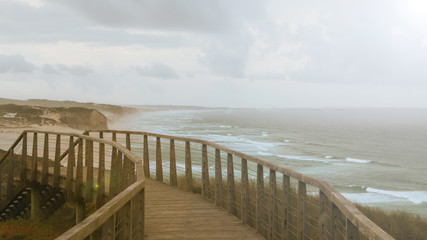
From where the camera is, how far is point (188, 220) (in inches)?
239

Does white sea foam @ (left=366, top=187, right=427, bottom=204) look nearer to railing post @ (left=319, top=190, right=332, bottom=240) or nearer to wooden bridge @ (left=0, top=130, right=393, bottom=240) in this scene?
wooden bridge @ (left=0, top=130, right=393, bottom=240)

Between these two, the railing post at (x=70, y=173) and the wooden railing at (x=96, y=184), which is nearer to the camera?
the wooden railing at (x=96, y=184)

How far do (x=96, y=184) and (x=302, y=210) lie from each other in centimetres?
547

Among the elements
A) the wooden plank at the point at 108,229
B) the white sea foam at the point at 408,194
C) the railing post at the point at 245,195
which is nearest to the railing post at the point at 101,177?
the railing post at the point at 245,195

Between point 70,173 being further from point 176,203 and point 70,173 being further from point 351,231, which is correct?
point 351,231

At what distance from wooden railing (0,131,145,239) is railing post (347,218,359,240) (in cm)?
163

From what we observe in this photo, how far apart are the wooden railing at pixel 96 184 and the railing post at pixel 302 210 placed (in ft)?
5.39

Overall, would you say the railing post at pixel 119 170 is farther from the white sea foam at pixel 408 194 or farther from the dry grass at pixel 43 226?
the white sea foam at pixel 408 194

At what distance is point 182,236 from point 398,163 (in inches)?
1811

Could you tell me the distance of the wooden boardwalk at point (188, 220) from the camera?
5.40 metres

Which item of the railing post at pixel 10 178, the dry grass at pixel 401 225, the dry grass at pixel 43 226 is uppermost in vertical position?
the railing post at pixel 10 178

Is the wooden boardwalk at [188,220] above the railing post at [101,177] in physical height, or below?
below

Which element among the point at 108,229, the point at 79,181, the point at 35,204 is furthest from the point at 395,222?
the point at 35,204

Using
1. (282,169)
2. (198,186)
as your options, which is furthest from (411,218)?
(282,169)
